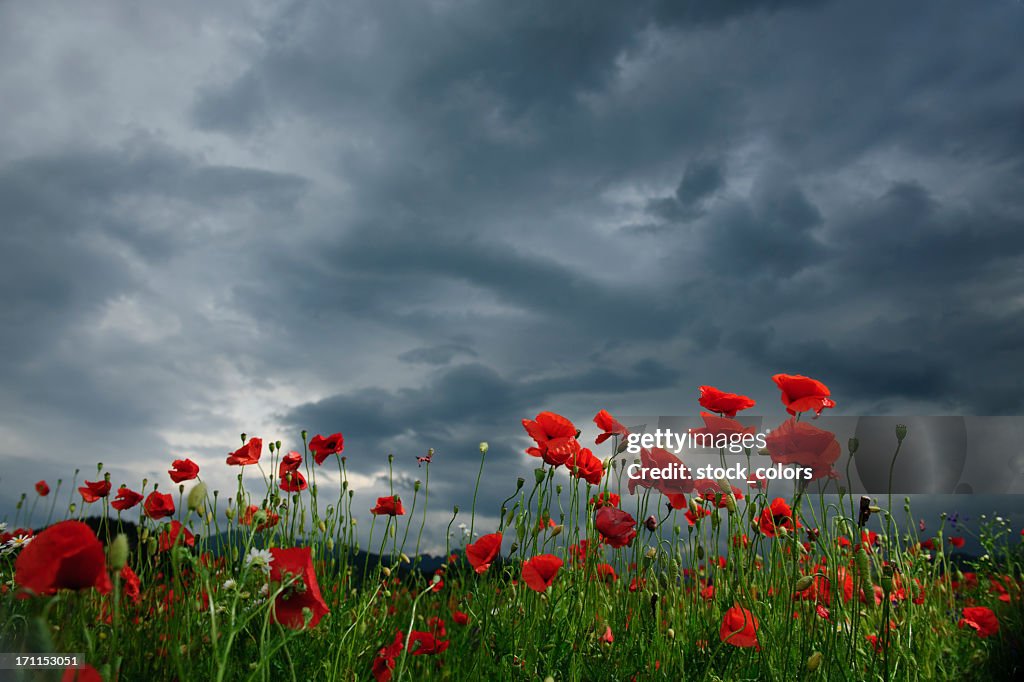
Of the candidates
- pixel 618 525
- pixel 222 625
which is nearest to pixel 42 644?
pixel 222 625

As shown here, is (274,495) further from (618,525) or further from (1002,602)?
(1002,602)

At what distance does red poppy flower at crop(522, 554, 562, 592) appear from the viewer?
269cm

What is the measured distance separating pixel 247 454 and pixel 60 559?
2132mm

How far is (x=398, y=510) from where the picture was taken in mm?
3609

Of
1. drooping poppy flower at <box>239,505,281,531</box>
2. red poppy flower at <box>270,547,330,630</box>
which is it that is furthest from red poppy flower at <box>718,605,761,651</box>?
drooping poppy flower at <box>239,505,281,531</box>

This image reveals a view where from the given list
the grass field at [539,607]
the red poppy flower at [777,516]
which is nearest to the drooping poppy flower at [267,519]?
the grass field at [539,607]

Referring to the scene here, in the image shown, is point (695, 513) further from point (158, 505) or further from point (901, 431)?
point (158, 505)

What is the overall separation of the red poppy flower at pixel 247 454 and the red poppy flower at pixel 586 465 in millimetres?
1618

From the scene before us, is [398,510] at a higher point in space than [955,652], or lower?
higher

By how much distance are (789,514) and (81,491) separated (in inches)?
143

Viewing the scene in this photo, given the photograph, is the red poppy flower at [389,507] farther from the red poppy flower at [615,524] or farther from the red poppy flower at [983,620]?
the red poppy flower at [983,620]

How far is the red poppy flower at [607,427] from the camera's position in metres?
3.25

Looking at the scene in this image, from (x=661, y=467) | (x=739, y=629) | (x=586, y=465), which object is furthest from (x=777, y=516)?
(x=586, y=465)

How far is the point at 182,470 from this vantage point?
333 cm
